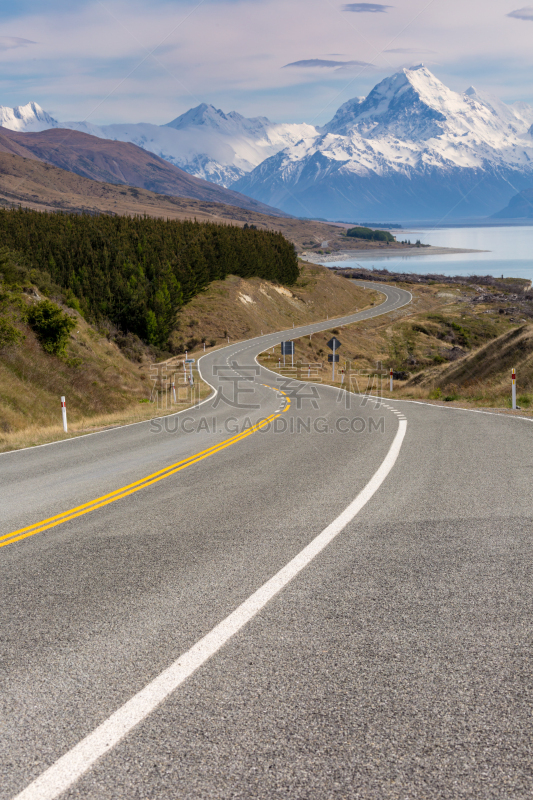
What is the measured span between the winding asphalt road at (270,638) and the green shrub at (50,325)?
787 inches

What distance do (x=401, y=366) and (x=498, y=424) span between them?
48.9m

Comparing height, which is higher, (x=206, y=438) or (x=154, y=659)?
(x=154, y=659)

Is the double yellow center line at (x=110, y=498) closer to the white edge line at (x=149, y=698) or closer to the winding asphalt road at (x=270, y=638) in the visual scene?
the winding asphalt road at (x=270, y=638)

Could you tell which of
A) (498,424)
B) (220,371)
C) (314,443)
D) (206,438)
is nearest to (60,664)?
(314,443)

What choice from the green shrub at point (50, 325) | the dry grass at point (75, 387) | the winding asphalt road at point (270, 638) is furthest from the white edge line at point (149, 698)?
the green shrub at point (50, 325)

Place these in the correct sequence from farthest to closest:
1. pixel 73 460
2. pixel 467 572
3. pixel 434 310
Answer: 1. pixel 434 310
2. pixel 73 460
3. pixel 467 572

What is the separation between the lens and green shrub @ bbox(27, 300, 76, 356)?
27.3m

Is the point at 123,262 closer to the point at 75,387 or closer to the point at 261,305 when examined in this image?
the point at 261,305

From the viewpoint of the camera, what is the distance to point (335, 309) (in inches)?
4001

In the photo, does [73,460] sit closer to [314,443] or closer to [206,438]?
[206,438]

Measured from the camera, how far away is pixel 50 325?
27.3 metres

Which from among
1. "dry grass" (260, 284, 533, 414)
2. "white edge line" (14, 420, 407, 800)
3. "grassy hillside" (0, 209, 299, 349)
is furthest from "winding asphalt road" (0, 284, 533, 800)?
"grassy hillside" (0, 209, 299, 349)

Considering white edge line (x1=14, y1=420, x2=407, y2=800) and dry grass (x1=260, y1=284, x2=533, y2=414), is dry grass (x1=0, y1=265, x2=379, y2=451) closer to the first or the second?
white edge line (x1=14, y1=420, x2=407, y2=800)

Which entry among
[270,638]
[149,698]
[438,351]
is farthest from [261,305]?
[149,698]
